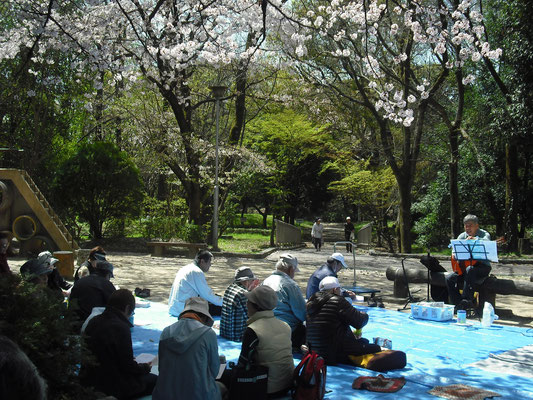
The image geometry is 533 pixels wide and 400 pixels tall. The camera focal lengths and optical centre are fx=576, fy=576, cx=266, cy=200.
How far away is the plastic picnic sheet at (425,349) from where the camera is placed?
5691 millimetres

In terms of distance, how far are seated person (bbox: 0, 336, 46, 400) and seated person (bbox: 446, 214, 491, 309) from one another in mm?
8192

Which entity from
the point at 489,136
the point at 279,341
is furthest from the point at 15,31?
the point at 489,136

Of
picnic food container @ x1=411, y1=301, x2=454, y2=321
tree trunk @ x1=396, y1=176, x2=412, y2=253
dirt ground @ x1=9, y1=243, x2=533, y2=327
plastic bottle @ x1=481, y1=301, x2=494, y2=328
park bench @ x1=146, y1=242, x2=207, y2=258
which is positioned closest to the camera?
plastic bottle @ x1=481, y1=301, x2=494, y2=328

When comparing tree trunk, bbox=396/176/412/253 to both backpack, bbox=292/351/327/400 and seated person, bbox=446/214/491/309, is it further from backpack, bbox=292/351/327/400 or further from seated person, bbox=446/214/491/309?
backpack, bbox=292/351/327/400

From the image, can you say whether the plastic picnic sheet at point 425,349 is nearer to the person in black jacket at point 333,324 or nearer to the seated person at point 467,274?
the person in black jacket at point 333,324

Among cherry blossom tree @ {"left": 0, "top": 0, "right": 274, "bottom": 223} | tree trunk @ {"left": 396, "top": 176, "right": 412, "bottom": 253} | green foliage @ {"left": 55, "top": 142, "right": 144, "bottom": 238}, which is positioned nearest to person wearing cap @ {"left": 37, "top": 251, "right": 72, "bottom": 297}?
cherry blossom tree @ {"left": 0, "top": 0, "right": 274, "bottom": 223}

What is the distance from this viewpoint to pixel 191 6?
43.3 feet

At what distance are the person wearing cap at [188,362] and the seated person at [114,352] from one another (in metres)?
0.48

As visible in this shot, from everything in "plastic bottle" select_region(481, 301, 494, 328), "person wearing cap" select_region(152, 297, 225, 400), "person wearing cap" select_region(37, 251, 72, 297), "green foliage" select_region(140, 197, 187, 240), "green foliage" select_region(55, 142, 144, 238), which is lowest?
"plastic bottle" select_region(481, 301, 494, 328)

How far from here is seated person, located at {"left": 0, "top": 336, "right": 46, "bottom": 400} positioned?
229 cm

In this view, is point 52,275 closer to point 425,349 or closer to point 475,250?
point 425,349

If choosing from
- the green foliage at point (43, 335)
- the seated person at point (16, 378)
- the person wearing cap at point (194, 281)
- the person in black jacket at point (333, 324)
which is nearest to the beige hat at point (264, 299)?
the person in black jacket at point (333, 324)

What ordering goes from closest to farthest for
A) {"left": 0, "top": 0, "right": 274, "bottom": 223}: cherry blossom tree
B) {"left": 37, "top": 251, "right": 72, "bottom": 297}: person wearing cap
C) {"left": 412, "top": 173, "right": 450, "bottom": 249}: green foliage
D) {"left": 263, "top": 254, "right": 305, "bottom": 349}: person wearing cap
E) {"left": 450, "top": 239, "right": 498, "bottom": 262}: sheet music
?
1. {"left": 263, "top": 254, "right": 305, "bottom": 349}: person wearing cap
2. {"left": 37, "top": 251, "right": 72, "bottom": 297}: person wearing cap
3. {"left": 450, "top": 239, "right": 498, "bottom": 262}: sheet music
4. {"left": 0, "top": 0, "right": 274, "bottom": 223}: cherry blossom tree
5. {"left": 412, "top": 173, "right": 450, "bottom": 249}: green foliage

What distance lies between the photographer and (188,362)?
14.0 feet
